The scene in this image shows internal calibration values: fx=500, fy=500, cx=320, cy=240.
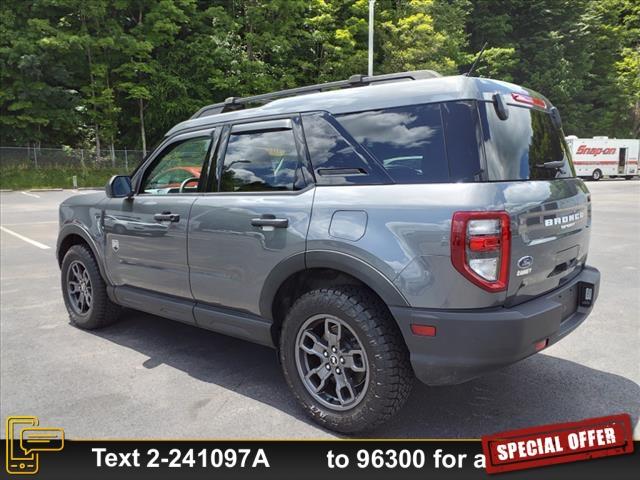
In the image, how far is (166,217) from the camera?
12.3ft

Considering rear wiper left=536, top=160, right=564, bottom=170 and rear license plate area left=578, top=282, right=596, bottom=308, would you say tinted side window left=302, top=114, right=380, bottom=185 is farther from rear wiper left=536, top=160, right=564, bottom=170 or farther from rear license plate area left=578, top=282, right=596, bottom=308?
rear license plate area left=578, top=282, right=596, bottom=308

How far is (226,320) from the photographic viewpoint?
3404mm

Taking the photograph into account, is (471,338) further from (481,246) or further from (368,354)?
(368,354)

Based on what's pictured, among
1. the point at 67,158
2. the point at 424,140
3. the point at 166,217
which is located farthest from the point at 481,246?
the point at 67,158

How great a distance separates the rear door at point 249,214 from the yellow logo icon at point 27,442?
1.14 m

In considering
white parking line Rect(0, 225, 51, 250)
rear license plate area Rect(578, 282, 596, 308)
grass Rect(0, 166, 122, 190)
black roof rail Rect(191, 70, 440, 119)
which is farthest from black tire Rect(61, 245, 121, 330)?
grass Rect(0, 166, 122, 190)

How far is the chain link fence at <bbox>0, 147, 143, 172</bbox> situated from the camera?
2608cm

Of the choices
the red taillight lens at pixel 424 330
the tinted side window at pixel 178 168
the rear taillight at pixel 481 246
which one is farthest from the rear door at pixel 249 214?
the rear taillight at pixel 481 246

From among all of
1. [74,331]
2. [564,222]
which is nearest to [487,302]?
[564,222]

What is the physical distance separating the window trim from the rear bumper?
1.88 metres

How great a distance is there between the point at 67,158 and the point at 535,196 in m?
29.5

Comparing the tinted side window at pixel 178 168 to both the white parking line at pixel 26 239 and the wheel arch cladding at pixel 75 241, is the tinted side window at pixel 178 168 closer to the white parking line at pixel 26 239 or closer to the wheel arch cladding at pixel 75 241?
the wheel arch cladding at pixel 75 241

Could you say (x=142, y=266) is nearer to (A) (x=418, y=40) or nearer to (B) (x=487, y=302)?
(B) (x=487, y=302)

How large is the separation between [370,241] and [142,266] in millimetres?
2205
